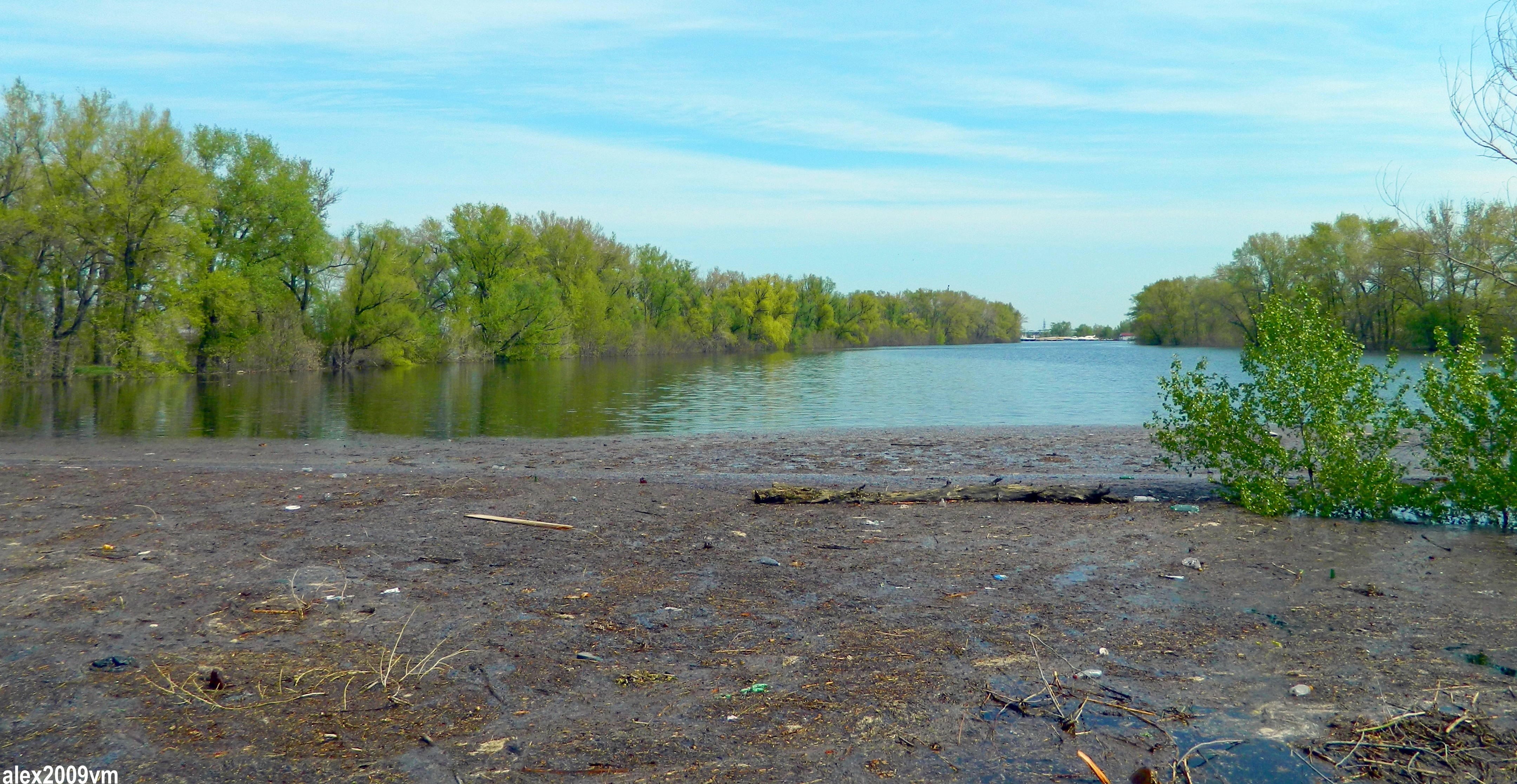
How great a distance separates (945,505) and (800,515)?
185cm

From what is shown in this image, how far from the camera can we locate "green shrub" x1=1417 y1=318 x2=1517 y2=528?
898cm

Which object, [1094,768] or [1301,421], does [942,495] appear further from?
[1094,768]

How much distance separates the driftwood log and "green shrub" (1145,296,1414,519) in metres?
1.18

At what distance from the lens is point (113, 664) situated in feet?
16.4

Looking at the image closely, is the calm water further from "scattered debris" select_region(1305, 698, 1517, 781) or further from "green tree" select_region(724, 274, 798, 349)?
"green tree" select_region(724, 274, 798, 349)

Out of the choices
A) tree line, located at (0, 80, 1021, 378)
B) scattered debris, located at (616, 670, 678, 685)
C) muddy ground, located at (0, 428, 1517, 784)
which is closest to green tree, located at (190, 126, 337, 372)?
tree line, located at (0, 80, 1021, 378)

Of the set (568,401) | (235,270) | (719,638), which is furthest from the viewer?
(235,270)

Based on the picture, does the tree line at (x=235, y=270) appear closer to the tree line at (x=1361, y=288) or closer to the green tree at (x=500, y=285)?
the green tree at (x=500, y=285)

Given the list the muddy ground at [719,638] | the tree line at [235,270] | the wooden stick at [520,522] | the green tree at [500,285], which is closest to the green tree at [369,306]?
the tree line at [235,270]

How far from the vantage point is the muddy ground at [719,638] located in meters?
4.11

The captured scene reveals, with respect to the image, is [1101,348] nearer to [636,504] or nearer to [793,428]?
[793,428]

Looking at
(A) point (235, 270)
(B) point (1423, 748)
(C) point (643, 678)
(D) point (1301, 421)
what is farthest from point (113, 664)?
(A) point (235, 270)

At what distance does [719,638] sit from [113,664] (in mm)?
3501

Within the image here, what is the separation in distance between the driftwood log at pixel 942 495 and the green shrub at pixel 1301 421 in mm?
1184
